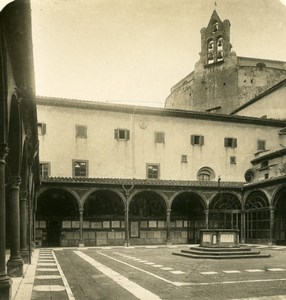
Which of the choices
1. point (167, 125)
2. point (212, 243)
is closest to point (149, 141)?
point (167, 125)

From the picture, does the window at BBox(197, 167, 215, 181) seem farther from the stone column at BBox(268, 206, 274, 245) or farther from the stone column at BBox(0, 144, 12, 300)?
the stone column at BBox(0, 144, 12, 300)

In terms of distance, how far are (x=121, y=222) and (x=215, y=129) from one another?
12.3m

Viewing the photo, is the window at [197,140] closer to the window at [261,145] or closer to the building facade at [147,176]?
the building facade at [147,176]

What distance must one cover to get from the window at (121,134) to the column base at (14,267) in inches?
967

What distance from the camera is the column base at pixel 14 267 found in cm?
1384

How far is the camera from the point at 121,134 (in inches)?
1508

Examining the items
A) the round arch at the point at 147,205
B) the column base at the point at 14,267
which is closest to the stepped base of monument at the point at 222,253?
the column base at the point at 14,267

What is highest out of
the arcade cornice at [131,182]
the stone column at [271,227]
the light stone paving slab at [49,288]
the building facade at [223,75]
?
the building facade at [223,75]

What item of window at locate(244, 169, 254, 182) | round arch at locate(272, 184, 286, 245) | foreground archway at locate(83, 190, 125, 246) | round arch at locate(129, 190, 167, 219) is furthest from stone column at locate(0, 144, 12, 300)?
window at locate(244, 169, 254, 182)

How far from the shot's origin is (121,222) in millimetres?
35562

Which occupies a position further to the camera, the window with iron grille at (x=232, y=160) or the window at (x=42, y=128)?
the window with iron grille at (x=232, y=160)

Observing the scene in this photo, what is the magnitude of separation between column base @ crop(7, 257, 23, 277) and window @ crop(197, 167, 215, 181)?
88.9ft

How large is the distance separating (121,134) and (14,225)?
83.3ft

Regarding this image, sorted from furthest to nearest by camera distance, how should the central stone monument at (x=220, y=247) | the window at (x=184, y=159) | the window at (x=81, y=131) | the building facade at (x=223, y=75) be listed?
1. the building facade at (x=223, y=75)
2. the window at (x=184, y=159)
3. the window at (x=81, y=131)
4. the central stone monument at (x=220, y=247)
